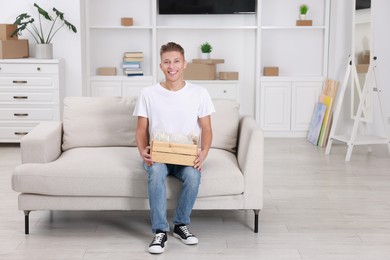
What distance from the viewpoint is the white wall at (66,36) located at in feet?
23.5

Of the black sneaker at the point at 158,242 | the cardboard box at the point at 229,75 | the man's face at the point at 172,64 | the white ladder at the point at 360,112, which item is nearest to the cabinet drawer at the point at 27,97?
the cardboard box at the point at 229,75

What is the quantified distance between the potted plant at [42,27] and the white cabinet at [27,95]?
0.21 metres

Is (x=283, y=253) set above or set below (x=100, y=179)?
below

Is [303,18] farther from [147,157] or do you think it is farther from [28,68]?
[147,157]

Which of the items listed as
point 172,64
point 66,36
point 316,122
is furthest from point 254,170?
point 66,36

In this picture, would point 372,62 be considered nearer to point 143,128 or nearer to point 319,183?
point 319,183

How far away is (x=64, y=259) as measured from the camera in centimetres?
353

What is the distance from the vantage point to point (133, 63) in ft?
25.4

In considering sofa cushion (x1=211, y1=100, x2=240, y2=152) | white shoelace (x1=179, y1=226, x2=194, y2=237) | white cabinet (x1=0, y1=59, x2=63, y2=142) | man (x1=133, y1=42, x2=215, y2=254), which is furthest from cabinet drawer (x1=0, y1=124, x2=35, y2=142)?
white shoelace (x1=179, y1=226, x2=194, y2=237)

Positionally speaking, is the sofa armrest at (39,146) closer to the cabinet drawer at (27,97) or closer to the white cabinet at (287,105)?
the cabinet drawer at (27,97)

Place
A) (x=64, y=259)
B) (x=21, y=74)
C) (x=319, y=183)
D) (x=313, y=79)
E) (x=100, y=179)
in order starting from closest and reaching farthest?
(x=64, y=259)
(x=100, y=179)
(x=319, y=183)
(x=21, y=74)
(x=313, y=79)

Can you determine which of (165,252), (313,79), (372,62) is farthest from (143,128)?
(313,79)

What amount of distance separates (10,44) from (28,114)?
73cm

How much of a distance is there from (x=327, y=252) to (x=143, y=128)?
1.24 metres
